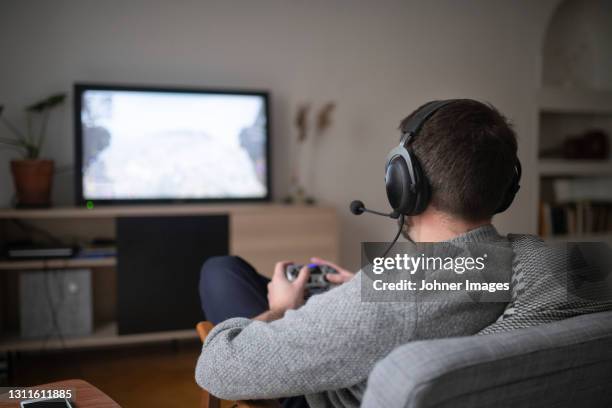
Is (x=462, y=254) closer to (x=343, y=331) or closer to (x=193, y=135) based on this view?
(x=343, y=331)

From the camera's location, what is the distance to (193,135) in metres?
2.91

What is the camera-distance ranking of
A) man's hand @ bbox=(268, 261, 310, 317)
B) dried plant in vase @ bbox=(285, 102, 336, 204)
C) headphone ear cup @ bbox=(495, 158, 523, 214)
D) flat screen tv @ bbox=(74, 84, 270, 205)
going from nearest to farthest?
headphone ear cup @ bbox=(495, 158, 523, 214), man's hand @ bbox=(268, 261, 310, 317), flat screen tv @ bbox=(74, 84, 270, 205), dried plant in vase @ bbox=(285, 102, 336, 204)

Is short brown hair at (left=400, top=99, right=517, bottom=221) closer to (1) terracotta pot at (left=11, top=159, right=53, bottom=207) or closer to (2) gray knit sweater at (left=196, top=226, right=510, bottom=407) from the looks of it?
(2) gray knit sweater at (left=196, top=226, right=510, bottom=407)

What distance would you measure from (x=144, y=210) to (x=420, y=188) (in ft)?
6.54

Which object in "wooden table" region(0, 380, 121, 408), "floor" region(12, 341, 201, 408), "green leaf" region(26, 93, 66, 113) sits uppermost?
"green leaf" region(26, 93, 66, 113)

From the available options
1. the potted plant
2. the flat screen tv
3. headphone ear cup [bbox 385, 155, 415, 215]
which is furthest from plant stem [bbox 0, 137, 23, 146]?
headphone ear cup [bbox 385, 155, 415, 215]

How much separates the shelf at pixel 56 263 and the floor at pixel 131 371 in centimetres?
49

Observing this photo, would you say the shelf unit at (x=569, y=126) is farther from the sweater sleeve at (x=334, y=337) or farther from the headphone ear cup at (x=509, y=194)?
the sweater sleeve at (x=334, y=337)

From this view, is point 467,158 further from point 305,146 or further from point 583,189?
point 583,189

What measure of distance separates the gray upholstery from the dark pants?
2.01 feet

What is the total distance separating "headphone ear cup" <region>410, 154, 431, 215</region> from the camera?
2.98 feet

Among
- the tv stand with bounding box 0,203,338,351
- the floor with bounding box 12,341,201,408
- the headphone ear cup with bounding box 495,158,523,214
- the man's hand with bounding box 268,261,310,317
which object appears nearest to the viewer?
the headphone ear cup with bounding box 495,158,523,214

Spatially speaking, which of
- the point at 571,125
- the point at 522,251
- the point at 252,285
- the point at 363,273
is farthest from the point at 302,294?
the point at 571,125

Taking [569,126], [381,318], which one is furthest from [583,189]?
[381,318]
